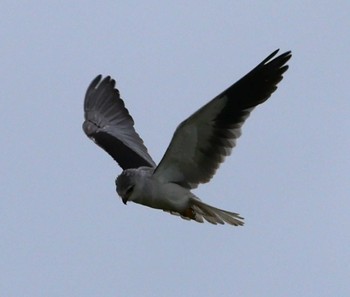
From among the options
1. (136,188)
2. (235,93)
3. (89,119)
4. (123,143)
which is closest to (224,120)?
(235,93)

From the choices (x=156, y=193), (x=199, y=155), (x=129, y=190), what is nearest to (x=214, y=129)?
(x=199, y=155)

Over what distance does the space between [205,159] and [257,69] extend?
46.9 inches

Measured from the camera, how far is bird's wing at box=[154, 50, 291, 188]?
1132 cm

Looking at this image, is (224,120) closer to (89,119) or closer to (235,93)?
(235,93)

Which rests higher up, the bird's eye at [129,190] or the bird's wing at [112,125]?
the bird's wing at [112,125]

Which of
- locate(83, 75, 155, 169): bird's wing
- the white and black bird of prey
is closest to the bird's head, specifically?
the white and black bird of prey

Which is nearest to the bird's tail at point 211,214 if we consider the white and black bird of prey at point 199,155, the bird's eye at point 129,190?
the white and black bird of prey at point 199,155

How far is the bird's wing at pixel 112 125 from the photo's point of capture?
45.0ft

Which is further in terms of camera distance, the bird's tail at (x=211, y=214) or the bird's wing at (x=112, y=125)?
the bird's wing at (x=112, y=125)

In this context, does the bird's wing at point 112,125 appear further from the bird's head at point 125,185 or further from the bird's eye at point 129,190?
the bird's eye at point 129,190

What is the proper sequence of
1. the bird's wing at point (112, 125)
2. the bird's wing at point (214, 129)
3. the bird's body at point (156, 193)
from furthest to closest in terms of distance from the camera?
the bird's wing at point (112, 125)
the bird's body at point (156, 193)
the bird's wing at point (214, 129)

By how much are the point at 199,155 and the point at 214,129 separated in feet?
1.46

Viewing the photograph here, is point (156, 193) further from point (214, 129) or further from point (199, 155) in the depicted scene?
point (214, 129)

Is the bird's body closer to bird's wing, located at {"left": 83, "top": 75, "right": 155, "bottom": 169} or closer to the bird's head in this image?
the bird's head
